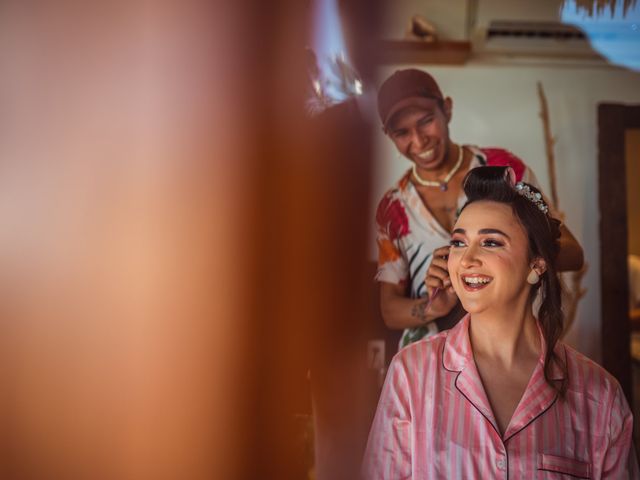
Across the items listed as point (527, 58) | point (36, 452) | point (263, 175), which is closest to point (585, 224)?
point (527, 58)

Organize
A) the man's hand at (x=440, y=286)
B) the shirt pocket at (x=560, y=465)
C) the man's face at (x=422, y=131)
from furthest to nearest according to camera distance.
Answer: the man's face at (x=422, y=131), the man's hand at (x=440, y=286), the shirt pocket at (x=560, y=465)

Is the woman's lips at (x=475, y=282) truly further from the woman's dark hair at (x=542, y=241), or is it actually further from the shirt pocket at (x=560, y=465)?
the shirt pocket at (x=560, y=465)

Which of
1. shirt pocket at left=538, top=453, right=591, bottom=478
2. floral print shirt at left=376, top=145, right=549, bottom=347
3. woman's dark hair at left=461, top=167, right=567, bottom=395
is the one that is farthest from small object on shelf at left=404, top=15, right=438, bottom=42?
shirt pocket at left=538, top=453, right=591, bottom=478

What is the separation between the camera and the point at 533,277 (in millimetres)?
1239

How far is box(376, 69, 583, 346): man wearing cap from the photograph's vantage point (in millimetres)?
1354

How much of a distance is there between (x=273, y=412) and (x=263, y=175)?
0.62 m

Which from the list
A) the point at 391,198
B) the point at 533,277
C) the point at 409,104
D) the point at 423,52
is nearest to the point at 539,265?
the point at 533,277

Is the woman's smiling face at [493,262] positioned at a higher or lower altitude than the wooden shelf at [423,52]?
lower

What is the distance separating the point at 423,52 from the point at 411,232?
1.55 ft

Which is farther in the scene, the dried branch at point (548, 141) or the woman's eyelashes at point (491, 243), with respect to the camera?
the dried branch at point (548, 141)

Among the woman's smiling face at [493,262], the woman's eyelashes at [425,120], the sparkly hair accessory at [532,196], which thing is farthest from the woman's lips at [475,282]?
the woman's eyelashes at [425,120]

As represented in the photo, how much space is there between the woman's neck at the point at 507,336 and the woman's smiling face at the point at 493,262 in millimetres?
25

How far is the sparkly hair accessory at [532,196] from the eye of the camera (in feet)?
4.15

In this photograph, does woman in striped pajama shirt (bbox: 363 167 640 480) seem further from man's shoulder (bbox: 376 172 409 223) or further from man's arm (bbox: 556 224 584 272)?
man's shoulder (bbox: 376 172 409 223)
